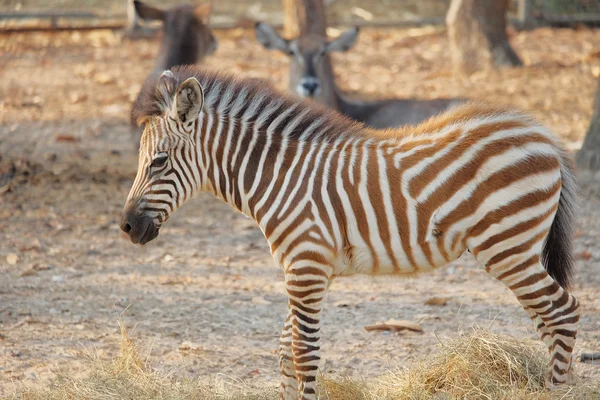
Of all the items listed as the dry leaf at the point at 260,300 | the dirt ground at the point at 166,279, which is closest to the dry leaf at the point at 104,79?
the dirt ground at the point at 166,279

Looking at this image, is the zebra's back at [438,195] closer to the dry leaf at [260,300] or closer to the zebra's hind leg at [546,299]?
the zebra's hind leg at [546,299]

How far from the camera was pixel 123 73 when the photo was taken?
566 inches

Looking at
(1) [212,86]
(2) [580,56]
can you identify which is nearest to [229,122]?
(1) [212,86]

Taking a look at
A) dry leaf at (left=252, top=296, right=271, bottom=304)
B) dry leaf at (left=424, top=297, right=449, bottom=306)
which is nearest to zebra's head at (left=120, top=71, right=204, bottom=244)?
dry leaf at (left=252, top=296, right=271, bottom=304)

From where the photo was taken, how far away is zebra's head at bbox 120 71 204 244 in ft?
15.1

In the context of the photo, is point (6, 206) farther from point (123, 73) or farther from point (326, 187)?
point (123, 73)

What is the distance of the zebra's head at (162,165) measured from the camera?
4.61 metres

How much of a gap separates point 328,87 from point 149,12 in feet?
8.98

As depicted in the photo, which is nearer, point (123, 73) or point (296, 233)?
point (296, 233)

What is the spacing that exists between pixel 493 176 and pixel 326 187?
36.0 inches

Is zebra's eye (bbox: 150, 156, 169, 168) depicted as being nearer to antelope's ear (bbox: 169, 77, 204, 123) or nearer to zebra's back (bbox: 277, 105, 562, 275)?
antelope's ear (bbox: 169, 77, 204, 123)

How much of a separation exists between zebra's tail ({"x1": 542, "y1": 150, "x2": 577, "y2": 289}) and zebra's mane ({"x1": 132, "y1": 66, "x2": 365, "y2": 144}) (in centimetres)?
125

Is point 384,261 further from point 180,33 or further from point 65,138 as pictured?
point 65,138

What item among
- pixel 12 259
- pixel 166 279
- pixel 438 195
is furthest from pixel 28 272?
pixel 438 195
